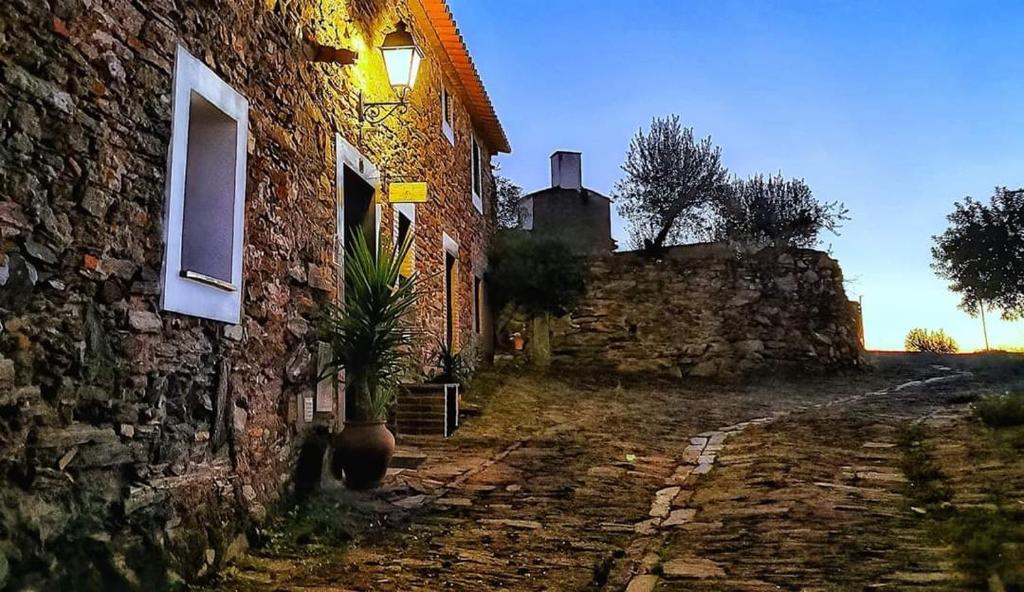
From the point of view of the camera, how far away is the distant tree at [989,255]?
15773 millimetres

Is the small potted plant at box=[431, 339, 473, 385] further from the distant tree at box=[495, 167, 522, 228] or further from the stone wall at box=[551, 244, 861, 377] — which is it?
the distant tree at box=[495, 167, 522, 228]

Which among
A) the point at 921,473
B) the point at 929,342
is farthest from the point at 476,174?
the point at 929,342

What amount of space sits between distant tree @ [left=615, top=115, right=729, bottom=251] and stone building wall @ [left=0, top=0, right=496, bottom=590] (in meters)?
12.7

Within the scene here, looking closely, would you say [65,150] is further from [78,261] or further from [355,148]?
[355,148]

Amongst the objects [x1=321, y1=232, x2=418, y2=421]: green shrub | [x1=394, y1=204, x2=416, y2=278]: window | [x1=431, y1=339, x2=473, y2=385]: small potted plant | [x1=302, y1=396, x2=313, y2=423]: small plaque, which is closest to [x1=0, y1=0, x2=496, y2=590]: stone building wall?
[x1=302, y1=396, x2=313, y2=423]: small plaque

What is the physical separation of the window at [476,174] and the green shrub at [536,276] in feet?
3.54

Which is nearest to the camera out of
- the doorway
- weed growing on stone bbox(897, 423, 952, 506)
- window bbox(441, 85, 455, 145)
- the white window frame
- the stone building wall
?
the stone building wall

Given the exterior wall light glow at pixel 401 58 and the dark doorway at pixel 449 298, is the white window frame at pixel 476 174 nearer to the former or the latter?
the dark doorway at pixel 449 298

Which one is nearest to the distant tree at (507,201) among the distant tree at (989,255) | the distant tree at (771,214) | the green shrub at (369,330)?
the distant tree at (771,214)

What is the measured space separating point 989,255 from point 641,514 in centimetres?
1543

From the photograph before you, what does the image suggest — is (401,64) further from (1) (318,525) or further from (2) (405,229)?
(1) (318,525)

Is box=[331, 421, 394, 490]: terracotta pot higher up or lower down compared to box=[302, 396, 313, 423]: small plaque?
lower down

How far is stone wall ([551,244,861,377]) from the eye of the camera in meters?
12.5

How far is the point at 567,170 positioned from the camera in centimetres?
1977
